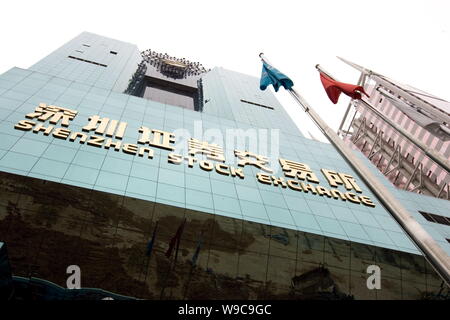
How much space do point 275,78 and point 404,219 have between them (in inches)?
326

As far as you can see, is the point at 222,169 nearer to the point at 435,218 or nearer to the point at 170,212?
the point at 170,212

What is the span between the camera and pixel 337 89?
11281mm

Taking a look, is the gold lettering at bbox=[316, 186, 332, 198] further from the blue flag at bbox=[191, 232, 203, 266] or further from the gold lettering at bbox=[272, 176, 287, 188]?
the blue flag at bbox=[191, 232, 203, 266]

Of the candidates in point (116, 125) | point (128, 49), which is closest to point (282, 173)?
point (116, 125)

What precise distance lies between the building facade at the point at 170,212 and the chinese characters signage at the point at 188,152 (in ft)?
0.30

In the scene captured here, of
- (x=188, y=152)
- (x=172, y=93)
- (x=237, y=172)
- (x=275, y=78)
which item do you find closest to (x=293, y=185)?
(x=237, y=172)

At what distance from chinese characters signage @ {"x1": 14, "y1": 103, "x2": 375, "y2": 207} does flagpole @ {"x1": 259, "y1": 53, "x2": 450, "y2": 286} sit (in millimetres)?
10201

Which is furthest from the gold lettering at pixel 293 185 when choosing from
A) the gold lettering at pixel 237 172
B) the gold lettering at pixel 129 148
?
the gold lettering at pixel 129 148

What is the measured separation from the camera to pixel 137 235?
41.3 feet

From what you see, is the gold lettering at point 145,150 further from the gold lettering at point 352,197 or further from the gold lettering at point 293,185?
the gold lettering at point 352,197

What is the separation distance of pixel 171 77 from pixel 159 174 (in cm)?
3581

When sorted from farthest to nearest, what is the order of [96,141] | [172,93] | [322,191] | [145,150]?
[172,93]
[322,191]
[145,150]
[96,141]

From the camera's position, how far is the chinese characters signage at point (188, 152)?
1667 cm

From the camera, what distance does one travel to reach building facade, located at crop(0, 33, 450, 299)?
40.0 ft
